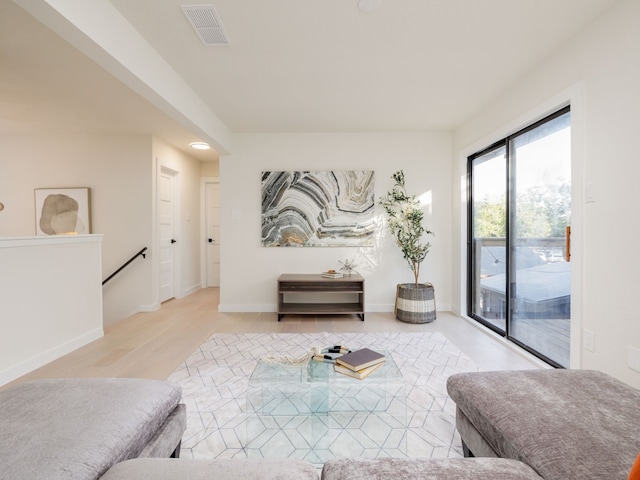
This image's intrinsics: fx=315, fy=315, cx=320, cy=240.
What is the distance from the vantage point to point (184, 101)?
291cm

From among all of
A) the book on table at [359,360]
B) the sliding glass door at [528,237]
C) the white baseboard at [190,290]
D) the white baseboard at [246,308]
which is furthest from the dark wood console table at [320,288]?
the white baseboard at [190,290]

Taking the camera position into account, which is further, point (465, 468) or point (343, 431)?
point (343, 431)

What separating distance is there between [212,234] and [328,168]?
3186 millimetres

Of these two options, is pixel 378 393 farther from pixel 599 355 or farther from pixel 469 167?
pixel 469 167

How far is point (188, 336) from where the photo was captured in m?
3.42

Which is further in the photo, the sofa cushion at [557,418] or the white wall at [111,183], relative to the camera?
the white wall at [111,183]

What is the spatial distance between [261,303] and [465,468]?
3.76m

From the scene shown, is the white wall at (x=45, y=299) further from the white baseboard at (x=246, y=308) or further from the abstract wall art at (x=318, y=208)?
the abstract wall art at (x=318, y=208)

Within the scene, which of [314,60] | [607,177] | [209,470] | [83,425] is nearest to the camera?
[209,470]

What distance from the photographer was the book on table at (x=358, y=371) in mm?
1776

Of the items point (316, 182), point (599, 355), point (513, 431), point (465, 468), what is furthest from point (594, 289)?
point (316, 182)

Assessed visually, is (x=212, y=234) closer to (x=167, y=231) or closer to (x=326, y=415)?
(x=167, y=231)

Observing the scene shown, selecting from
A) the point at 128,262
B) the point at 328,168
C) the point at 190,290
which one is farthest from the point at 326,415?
the point at 190,290

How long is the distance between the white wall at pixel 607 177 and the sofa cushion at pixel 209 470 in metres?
2.12
